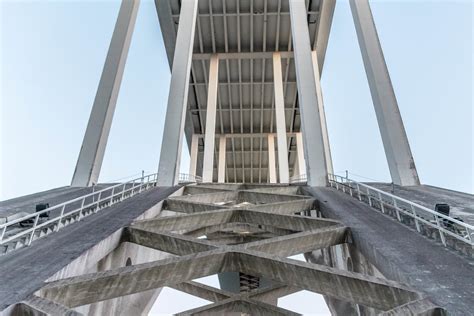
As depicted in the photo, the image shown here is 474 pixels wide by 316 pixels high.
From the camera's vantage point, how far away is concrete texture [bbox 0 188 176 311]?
2988 mm

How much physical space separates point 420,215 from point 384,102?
17.2ft

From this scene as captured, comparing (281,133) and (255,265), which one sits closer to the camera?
(255,265)

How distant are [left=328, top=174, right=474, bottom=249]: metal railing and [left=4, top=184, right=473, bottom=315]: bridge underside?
250 mm

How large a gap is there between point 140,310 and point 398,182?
25.6 ft

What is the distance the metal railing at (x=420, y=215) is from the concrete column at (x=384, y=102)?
190 centimetres

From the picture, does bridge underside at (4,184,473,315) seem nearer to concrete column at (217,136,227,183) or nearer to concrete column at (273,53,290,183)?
concrete column at (273,53,290,183)

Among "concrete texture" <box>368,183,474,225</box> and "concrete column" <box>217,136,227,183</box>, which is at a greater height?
"concrete column" <box>217,136,227,183</box>

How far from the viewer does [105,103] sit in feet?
38.8

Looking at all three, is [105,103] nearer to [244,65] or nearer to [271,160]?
[244,65]

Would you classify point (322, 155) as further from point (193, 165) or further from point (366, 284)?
point (193, 165)

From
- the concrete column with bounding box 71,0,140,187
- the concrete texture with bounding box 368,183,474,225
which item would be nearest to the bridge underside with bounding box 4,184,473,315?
the concrete texture with bounding box 368,183,474,225

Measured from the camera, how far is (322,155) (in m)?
9.97

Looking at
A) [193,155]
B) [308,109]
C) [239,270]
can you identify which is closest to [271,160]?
[193,155]

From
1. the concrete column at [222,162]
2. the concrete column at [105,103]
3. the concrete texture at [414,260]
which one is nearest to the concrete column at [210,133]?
the concrete column at [222,162]
